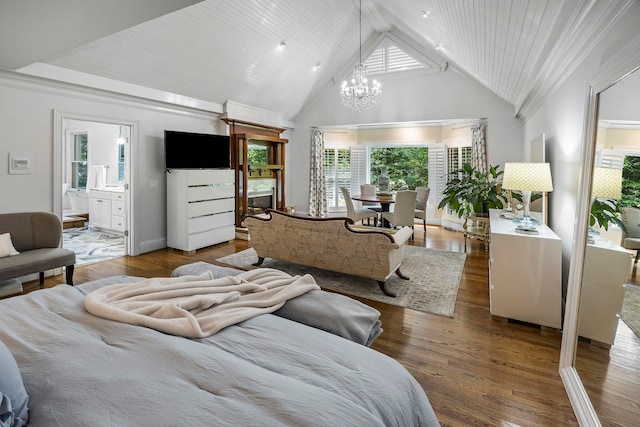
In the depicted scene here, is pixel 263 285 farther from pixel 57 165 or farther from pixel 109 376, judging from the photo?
pixel 57 165

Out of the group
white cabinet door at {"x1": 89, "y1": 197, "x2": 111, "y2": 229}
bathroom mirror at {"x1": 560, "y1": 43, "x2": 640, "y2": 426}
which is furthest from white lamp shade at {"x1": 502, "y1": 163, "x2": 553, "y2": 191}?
white cabinet door at {"x1": 89, "y1": 197, "x2": 111, "y2": 229}

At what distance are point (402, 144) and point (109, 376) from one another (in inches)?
304

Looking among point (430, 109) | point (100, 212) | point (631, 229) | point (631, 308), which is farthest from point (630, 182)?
point (100, 212)

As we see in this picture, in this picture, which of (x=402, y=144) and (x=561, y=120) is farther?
(x=402, y=144)

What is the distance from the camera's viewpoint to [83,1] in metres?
2.18

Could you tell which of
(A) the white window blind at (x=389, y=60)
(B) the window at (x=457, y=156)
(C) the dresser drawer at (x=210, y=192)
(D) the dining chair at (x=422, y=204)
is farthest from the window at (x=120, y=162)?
(B) the window at (x=457, y=156)

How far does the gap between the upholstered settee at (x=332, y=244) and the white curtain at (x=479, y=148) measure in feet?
12.4

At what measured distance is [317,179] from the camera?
323 inches

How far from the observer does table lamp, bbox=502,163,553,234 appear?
284 centimetres

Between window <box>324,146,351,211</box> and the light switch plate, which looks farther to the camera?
window <box>324,146,351,211</box>

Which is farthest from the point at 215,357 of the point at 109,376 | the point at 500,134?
the point at 500,134

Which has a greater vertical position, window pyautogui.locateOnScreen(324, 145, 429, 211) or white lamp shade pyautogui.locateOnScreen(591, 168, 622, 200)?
window pyautogui.locateOnScreen(324, 145, 429, 211)

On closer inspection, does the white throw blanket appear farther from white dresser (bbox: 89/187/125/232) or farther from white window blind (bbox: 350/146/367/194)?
white window blind (bbox: 350/146/367/194)

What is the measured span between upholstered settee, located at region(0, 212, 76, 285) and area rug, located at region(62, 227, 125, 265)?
3.22 feet
